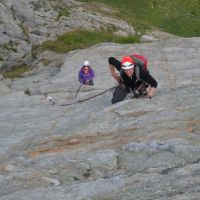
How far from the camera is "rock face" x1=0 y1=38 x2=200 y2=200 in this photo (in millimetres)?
14508

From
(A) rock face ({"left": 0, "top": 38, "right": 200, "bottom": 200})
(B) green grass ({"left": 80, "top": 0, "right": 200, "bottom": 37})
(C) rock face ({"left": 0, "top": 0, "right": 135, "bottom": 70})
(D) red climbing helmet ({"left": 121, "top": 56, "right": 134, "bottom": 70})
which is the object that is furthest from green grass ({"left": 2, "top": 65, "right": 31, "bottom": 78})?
(B) green grass ({"left": 80, "top": 0, "right": 200, "bottom": 37})

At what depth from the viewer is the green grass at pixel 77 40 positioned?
49.9 m

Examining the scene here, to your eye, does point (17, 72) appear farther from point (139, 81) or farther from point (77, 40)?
point (139, 81)

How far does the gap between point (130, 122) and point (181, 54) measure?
2139cm

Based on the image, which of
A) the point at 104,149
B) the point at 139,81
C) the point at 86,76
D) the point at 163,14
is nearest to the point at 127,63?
the point at 139,81

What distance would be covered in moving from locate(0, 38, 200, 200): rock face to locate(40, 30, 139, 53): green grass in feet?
65.9

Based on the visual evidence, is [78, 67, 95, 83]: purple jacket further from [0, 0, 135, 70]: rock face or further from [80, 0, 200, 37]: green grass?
[80, 0, 200, 37]: green grass

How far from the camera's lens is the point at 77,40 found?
5291 cm

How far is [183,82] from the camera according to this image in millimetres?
31953

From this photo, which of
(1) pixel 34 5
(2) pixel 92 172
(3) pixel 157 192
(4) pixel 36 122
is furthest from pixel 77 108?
(1) pixel 34 5

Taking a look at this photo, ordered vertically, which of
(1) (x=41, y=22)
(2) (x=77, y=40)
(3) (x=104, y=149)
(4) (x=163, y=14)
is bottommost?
(3) (x=104, y=149)

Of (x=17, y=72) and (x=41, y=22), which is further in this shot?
(x=41, y=22)

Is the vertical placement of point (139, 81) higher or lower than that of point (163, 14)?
higher

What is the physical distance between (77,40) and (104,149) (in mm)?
35911
